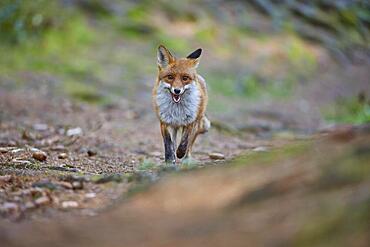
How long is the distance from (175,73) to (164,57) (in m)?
0.33

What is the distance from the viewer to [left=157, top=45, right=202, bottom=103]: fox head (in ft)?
28.9

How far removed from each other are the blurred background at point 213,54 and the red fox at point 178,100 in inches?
152

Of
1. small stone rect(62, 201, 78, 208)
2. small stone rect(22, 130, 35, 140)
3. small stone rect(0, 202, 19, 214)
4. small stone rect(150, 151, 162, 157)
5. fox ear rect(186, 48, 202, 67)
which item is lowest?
small stone rect(150, 151, 162, 157)

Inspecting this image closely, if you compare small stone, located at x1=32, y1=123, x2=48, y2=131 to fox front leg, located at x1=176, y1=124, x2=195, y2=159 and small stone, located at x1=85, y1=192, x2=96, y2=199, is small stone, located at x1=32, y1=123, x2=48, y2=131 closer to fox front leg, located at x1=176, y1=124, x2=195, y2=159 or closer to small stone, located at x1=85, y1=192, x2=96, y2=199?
fox front leg, located at x1=176, y1=124, x2=195, y2=159

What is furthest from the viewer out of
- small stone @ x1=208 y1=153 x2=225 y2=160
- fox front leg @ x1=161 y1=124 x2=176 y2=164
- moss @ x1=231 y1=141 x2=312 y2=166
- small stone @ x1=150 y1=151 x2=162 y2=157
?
small stone @ x1=150 y1=151 x2=162 y2=157

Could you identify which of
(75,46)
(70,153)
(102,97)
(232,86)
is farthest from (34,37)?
(70,153)

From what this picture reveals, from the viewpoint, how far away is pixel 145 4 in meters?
21.1

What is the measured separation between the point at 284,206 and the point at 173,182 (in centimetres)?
97

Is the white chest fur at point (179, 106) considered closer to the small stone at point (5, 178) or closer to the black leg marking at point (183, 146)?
the black leg marking at point (183, 146)

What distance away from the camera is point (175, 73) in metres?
8.86

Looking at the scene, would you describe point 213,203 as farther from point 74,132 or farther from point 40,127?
point 40,127

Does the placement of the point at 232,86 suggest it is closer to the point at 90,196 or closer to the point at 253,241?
the point at 90,196

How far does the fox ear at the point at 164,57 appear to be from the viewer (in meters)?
9.01

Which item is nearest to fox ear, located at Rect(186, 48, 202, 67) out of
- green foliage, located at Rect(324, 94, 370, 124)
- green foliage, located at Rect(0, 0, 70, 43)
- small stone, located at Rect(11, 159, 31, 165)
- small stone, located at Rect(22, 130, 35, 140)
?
small stone, located at Rect(11, 159, 31, 165)
